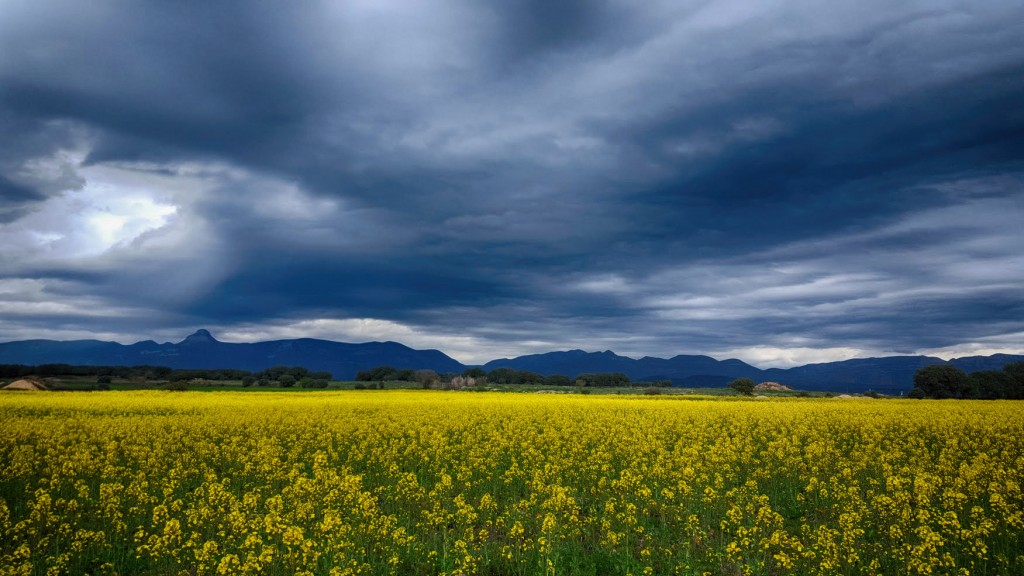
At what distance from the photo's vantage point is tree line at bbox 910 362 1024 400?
9750 centimetres

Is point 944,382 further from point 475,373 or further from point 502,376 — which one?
→ point 475,373

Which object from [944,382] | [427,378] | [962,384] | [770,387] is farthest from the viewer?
[427,378]

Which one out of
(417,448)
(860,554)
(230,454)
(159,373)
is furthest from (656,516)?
(159,373)

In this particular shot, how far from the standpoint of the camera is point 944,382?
99.4m

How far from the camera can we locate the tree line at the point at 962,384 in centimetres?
9750

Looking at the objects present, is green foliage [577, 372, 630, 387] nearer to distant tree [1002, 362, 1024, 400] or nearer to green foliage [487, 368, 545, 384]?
green foliage [487, 368, 545, 384]

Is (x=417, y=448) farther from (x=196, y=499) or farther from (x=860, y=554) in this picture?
(x=860, y=554)

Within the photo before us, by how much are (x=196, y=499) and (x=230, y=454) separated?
230 inches

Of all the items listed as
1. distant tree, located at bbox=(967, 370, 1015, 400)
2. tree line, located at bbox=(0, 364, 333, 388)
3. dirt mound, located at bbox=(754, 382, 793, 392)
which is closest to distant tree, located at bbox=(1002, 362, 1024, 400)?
distant tree, located at bbox=(967, 370, 1015, 400)

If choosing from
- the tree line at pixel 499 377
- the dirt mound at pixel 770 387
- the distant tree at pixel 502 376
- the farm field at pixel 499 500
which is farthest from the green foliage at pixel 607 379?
the farm field at pixel 499 500

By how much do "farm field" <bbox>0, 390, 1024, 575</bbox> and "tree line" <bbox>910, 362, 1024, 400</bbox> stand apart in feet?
285

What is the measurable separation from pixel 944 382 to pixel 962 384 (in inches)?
102

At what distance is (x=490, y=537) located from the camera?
13227 millimetres

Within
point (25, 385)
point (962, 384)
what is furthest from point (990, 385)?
point (25, 385)
